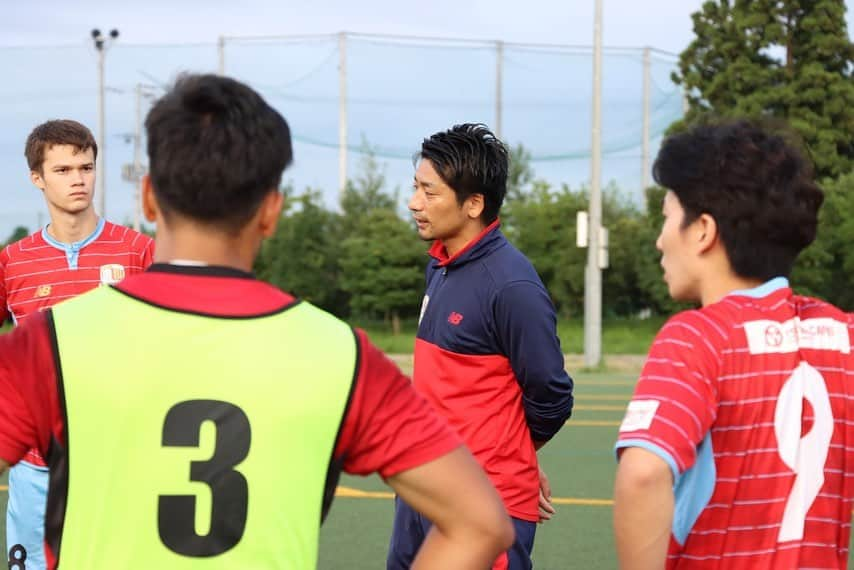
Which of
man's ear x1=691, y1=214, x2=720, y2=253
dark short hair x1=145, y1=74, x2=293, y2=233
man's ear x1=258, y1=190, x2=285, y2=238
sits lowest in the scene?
man's ear x1=691, y1=214, x2=720, y2=253

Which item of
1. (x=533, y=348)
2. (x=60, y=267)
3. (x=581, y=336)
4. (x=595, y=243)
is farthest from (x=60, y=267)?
(x=581, y=336)

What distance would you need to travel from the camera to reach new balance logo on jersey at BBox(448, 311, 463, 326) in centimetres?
427

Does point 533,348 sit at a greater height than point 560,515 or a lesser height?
greater

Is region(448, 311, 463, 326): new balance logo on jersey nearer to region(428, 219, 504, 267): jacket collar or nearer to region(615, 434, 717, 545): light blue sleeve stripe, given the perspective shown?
region(428, 219, 504, 267): jacket collar

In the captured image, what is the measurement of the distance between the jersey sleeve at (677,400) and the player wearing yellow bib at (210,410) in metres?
0.41


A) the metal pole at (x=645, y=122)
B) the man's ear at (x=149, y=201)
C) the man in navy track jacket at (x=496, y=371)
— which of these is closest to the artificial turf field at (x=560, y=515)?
the man in navy track jacket at (x=496, y=371)

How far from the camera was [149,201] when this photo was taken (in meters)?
2.05

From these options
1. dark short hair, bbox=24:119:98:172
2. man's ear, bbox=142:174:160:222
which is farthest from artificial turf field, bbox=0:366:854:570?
man's ear, bbox=142:174:160:222

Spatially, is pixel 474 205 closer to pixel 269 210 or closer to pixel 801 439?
pixel 801 439

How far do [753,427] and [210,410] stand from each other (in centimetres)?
106

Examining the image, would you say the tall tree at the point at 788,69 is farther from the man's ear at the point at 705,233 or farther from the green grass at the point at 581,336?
the man's ear at the point at 705,233

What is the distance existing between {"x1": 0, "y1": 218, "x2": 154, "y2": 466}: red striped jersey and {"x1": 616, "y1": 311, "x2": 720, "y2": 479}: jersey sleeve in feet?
10.2

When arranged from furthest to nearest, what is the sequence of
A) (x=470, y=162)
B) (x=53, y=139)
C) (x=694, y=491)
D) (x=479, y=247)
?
(x=53, y=139) < (x=470, y=162) < (x=479, y=247) < (x=694, y=491)

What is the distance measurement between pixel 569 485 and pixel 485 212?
4.99 metres
